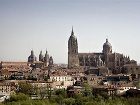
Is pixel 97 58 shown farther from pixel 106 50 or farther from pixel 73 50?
pixel 73 50

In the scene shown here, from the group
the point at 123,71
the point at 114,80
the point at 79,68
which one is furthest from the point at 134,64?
the point at 114,80

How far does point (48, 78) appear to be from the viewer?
136 feet

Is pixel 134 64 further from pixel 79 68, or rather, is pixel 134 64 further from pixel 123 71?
pixel 79 68

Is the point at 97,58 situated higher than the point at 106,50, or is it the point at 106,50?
the point at 106,50

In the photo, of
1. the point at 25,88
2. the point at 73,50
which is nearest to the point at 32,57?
the point at 73,50

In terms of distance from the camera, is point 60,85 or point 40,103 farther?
point 60,85

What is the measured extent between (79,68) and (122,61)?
205 inches

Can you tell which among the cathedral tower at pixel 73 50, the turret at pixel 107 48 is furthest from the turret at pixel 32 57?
the turret at pixel 107 48

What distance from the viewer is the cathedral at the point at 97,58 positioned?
53016mm

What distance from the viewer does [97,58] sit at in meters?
55.2

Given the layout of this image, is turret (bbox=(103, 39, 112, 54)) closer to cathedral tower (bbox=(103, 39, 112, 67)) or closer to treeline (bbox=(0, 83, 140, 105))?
cathedral tower (bbox=(103, 39, 112, 67))

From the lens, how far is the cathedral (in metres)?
53.0

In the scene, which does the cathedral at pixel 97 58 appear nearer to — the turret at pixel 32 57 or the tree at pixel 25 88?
the turret at pixel 32 57

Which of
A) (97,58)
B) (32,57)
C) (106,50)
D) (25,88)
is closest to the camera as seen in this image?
(25,88)
